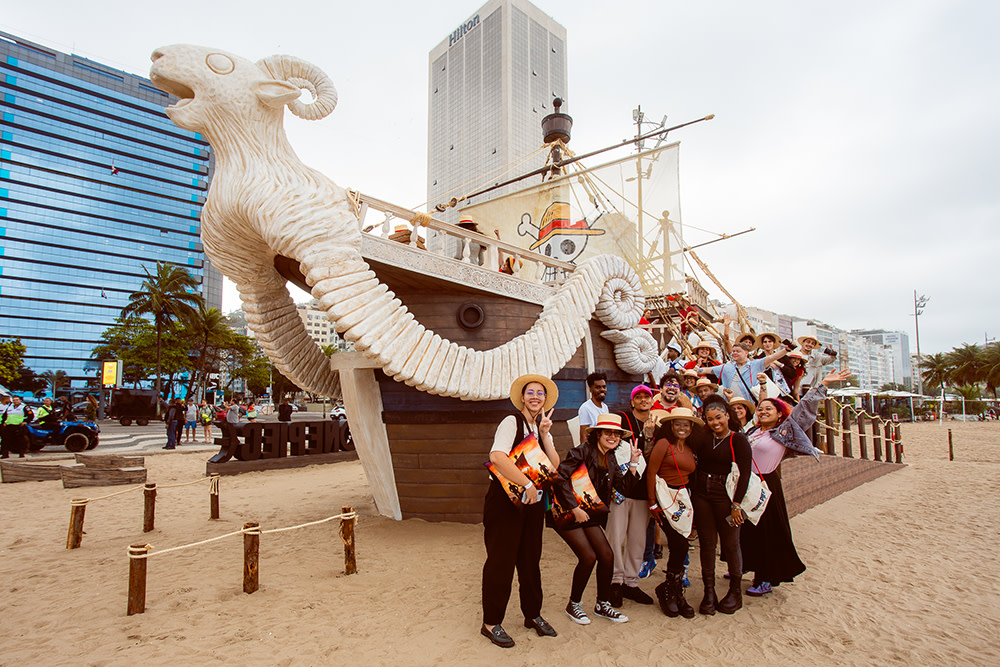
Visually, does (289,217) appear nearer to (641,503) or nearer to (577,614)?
(641,503)

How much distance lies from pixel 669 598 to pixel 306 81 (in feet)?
18.4

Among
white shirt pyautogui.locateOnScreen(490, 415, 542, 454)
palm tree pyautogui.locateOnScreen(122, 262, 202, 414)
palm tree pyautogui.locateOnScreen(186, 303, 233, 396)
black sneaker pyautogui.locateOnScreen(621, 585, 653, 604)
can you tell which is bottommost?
black sneaker pyautogui.locateOnScreen(621, 585, 653, 604)

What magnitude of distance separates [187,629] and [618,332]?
5.55 metres

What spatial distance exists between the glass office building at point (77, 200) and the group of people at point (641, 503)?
61.4m

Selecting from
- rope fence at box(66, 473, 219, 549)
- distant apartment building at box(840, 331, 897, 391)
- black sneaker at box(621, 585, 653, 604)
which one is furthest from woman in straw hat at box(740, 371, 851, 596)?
distant apartment building at box(840, 331, 897, 391)

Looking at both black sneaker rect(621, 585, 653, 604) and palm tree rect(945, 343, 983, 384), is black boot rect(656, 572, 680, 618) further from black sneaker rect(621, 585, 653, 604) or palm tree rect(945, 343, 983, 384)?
palm tree rect(945, 343, 983, 384)

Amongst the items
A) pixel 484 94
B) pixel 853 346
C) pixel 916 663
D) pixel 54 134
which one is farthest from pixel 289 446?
pixel 853 346

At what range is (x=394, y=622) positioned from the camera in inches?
148

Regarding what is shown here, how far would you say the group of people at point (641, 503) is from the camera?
11.0 ft

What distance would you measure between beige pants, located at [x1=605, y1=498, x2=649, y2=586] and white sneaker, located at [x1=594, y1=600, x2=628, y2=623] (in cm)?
26

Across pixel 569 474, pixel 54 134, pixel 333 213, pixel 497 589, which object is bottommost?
pixel 497 589

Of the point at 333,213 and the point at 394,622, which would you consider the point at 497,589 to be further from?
the point at 333,213

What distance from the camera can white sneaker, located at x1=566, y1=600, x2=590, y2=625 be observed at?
144 inches

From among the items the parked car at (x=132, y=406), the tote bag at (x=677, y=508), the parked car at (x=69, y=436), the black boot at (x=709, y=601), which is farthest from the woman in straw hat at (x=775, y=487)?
the parked car at (x=132, y=406)
